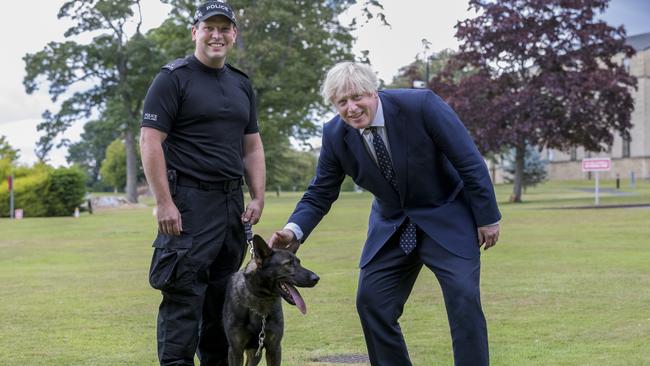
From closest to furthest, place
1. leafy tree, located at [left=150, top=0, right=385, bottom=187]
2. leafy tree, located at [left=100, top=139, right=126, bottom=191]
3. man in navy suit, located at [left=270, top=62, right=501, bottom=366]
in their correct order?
1. man in navy suit, located at [left=270, top=62, right=501, bottom=366]
2. leafy tree, located at [left=150, top=0, right=385, bottom=187]
3. leafy tree, located at [left=100, top=139, right=126, bottom=191]

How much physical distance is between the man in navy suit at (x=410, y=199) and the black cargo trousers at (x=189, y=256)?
0.83m

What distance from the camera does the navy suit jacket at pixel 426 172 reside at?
5.18 m

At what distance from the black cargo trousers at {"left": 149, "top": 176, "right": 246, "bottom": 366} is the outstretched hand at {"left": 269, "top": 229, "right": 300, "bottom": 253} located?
32cm

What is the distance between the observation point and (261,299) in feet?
19.7

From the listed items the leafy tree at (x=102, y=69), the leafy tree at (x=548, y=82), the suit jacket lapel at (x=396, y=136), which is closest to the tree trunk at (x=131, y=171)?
the leafy tree at (x=102, y=69)

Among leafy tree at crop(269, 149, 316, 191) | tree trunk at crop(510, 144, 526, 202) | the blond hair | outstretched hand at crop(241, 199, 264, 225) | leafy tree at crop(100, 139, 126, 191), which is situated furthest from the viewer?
leafy tree at crop(100, 139, 126, 191)

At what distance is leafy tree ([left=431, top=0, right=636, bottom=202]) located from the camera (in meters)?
44.8

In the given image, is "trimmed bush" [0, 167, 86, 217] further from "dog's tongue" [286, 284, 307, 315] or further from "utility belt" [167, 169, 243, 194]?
"dog's tongue" [286, 284, 307, 315]

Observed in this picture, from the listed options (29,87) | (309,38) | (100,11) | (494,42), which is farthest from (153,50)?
(494,42)

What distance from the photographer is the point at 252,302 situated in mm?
5988

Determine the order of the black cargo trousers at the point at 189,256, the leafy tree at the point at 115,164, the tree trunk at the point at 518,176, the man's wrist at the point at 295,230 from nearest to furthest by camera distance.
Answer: the black cargo trousers at the point at 189,256 < the man's wrist at the point at 295,230 < the tree trunk at the point at 518,176 < the leafy tree at the point at 115,164

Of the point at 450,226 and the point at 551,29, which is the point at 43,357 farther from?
the point at 551,29

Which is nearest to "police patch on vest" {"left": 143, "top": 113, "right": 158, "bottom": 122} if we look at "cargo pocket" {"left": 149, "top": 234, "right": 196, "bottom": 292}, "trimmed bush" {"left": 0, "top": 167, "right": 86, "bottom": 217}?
"cargo pocket" {"left": 149, "top": 234, "right": 196, "bottom": 292}

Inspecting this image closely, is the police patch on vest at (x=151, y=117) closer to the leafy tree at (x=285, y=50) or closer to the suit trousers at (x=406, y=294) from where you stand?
the suit trousers at (x=406, y=294)
